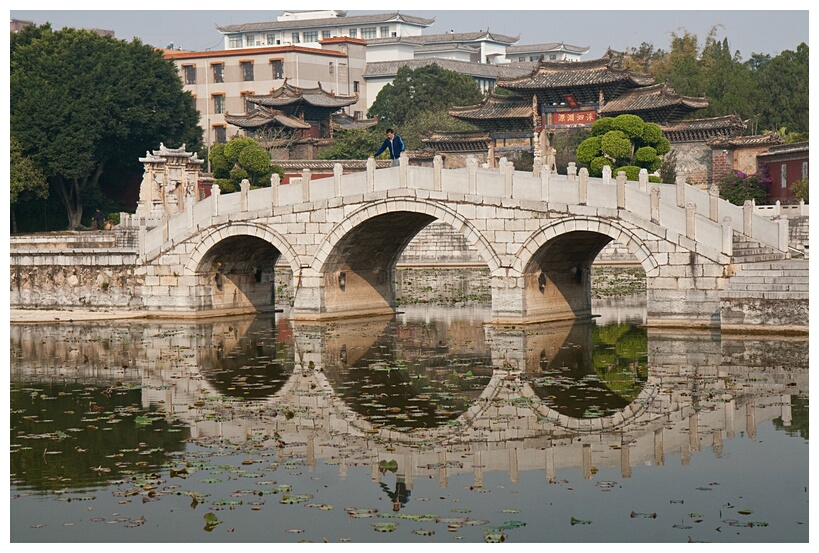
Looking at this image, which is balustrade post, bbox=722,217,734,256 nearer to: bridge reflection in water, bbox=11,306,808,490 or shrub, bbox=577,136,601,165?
bridge reflection in water, bbox=11,306,808,490

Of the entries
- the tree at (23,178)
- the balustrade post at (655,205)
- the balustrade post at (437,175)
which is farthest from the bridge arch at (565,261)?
the tree at (23,178)

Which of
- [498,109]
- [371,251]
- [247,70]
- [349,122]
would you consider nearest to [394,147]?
[371,251]

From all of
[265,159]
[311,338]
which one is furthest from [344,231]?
[265,159]

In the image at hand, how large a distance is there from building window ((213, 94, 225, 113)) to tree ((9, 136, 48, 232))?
99.1 ft

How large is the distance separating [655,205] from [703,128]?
30550mm

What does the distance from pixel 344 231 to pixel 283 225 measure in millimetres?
1538

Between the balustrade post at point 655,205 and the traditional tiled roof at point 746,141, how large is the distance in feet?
89.9

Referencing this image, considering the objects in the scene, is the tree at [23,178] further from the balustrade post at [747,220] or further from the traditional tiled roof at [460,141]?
the balustrade post at [747,220]

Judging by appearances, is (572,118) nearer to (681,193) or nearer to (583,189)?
(681,193)

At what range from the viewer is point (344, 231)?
1066 inches

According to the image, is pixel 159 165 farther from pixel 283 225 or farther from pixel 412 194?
pixel 412 194

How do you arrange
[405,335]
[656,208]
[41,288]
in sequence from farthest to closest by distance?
[41,288] < [405,335] < [656,208]

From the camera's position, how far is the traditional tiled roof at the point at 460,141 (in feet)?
193

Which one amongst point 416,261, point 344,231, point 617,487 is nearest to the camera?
point 617,487
